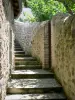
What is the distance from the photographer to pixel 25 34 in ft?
44.3

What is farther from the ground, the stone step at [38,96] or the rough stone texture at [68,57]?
the rough stone texture at [68,57]

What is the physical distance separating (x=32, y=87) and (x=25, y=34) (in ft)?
26.4

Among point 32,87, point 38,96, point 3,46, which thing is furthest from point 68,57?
point 3,46

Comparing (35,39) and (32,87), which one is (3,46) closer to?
(32,87)

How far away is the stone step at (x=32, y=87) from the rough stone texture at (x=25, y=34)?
6.10m

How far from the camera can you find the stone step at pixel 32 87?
573 cm

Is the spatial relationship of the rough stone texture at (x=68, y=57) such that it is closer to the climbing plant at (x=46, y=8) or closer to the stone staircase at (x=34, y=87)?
the stone staircase at (x=34, y=87)

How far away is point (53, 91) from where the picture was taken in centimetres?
584

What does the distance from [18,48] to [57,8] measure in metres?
4.22

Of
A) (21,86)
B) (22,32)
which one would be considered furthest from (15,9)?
(22,32)

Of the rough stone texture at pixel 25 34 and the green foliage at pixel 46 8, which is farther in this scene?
the green foliage at pixel 46 8

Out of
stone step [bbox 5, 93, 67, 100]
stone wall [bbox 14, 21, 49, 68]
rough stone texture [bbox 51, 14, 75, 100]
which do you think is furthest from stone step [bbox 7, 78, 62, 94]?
stone wall [bbox 14, 21, 49, 68]

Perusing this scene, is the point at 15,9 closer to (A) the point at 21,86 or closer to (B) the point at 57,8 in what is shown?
(A) the point at 21,86

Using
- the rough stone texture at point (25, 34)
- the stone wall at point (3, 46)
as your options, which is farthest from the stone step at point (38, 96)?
the rough stone texture at point (25, 34)
